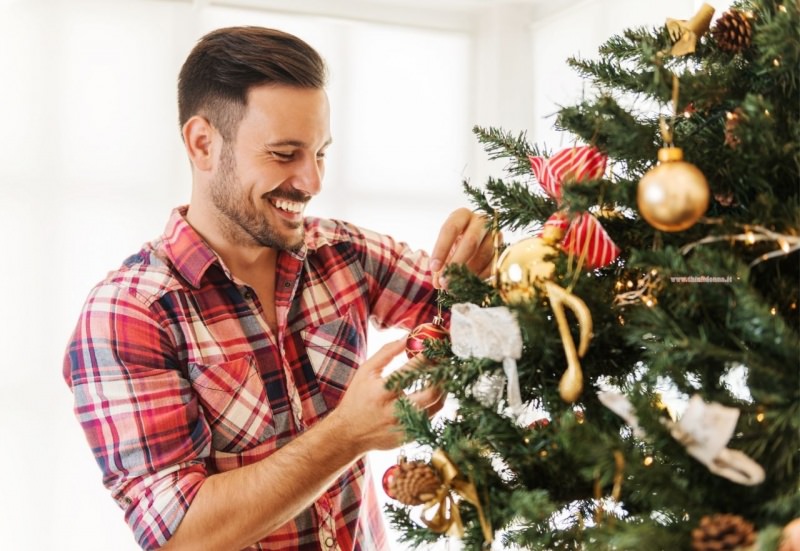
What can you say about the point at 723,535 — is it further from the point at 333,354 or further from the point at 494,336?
the point at 333,354

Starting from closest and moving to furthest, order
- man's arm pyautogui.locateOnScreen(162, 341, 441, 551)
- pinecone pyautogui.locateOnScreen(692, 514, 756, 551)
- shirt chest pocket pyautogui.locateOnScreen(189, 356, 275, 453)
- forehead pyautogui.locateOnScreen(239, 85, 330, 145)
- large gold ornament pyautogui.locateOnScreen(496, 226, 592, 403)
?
pinecone pyautogui.locateOnScreen(692, 514, 756, 551) → large gold ornament pyautogui.locateOnScreen(496, 226, 592, 403) → man's arm pyautogui.locateOnScreen(162, 341, 441, 551) → shirt chest pocket pyautogui.locateOnScreen(189, 356, 275, 453) → forehead pyautogui.locateOnScreen(239, 85, 330, 145)

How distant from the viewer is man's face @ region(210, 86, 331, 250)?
1368 millimetres

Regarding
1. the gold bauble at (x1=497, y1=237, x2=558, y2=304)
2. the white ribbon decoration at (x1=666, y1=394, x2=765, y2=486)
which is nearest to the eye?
the gold bauble at (x1=497, y1=237, x2=558, y2=304)

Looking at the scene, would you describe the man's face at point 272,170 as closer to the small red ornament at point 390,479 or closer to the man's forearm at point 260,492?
the man's forearm at point 260,492

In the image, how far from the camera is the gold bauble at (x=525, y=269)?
68 centimetres

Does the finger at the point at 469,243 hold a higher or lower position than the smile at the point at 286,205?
lower

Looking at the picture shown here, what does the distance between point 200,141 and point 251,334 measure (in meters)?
0.39

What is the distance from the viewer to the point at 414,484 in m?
0.66

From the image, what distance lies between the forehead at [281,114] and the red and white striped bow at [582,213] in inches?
27.0

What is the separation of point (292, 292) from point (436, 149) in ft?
4.06

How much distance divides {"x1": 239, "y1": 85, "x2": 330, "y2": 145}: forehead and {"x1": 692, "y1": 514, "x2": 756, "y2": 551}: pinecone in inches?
39.9

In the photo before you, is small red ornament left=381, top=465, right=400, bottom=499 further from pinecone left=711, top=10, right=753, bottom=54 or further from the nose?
the nose

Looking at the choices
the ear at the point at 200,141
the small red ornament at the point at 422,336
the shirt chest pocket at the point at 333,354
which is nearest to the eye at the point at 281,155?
the ear at the point at 200,141

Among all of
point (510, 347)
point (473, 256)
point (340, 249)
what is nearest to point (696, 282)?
point (510, 347)
